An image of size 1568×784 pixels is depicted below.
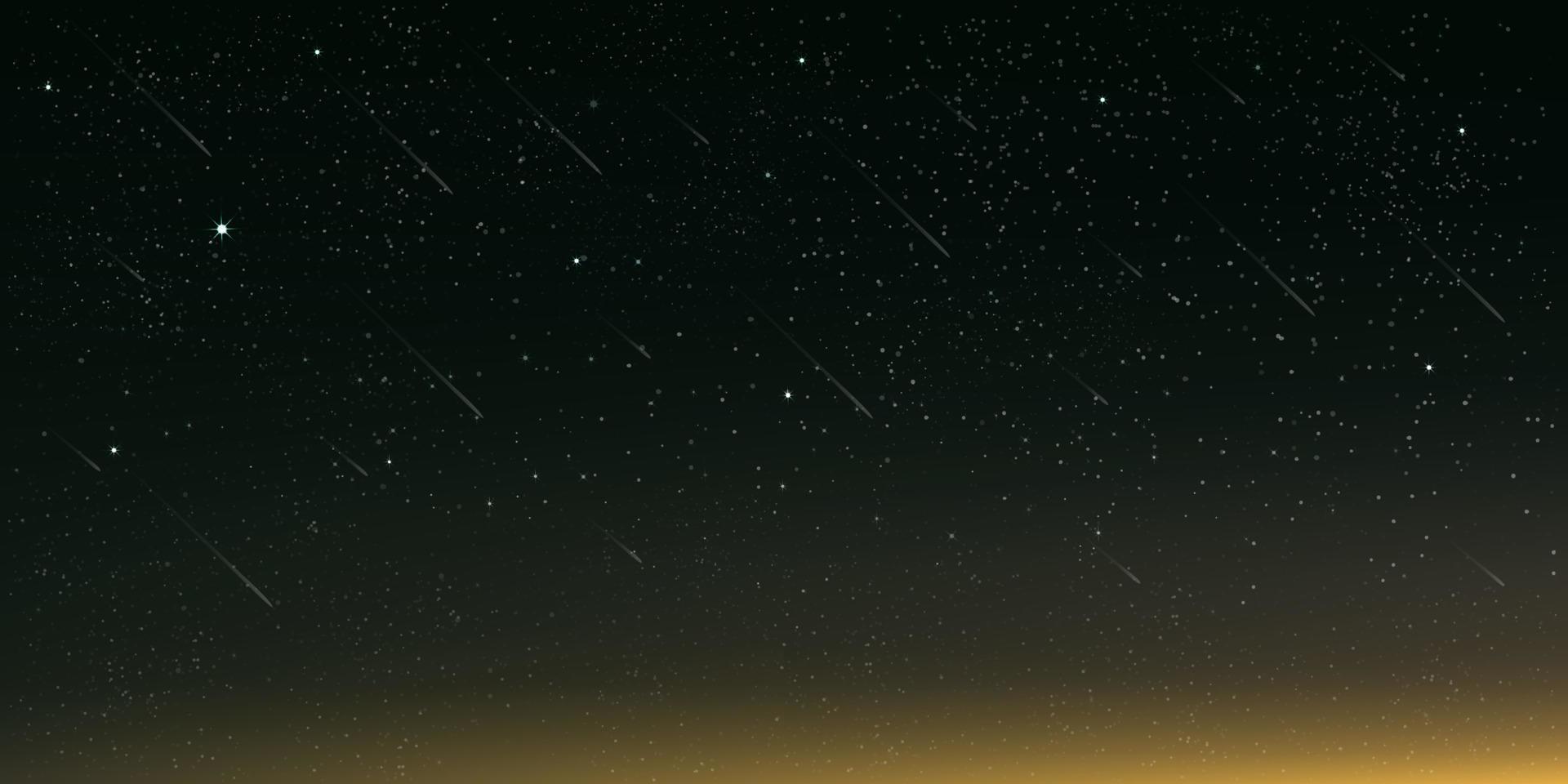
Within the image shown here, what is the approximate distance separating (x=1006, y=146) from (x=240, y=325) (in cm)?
76

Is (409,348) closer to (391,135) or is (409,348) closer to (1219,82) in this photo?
(391,135)

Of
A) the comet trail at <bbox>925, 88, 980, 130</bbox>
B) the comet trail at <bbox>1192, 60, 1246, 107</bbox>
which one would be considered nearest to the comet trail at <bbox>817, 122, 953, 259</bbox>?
the comet trail at <bbox>925, 88, 980, 130</bbox>

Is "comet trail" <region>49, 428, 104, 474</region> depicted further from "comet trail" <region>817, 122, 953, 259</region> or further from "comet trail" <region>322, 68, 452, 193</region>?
"comet trail" <region>817, 122, 953, 259</region>

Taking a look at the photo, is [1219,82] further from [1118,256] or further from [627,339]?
[627,339]

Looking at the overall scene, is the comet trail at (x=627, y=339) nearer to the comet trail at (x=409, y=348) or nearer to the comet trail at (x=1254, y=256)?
the comet trail at (x=409, y=348)

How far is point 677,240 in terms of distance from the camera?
150cm

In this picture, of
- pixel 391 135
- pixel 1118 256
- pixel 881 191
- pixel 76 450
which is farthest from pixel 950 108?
pixel 76 450

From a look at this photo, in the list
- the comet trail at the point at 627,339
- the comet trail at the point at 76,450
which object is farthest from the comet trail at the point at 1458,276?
the comet trail at the point at 76,450

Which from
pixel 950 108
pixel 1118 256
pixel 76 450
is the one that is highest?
pixel 950 108

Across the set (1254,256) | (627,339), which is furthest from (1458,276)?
(627,339)

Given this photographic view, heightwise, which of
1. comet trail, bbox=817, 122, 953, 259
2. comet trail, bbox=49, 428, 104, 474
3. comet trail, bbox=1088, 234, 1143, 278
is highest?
comet trail, bbox=817, 122, 953, 259

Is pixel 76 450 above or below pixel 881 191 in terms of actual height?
below

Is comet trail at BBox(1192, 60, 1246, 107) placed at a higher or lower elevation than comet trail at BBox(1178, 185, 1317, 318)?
higher

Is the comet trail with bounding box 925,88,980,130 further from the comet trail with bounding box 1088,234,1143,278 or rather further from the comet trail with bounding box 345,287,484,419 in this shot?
the comet trail with bounding box 345,287,484,419
